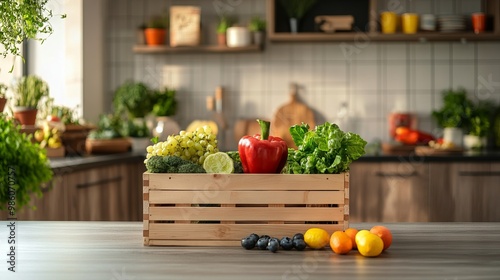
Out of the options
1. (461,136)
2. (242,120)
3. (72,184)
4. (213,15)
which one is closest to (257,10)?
(213,15)

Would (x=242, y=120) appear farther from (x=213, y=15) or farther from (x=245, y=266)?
(x=245, y=266)

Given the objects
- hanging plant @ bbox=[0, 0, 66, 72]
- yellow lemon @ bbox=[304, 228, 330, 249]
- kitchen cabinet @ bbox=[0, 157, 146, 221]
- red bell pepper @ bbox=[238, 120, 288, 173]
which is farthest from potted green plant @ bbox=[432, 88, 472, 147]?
hanging plant @ bbox=[0, 0, 66, 72]

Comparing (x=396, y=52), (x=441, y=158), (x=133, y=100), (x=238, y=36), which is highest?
(x=238, y=36)

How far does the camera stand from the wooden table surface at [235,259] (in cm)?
166

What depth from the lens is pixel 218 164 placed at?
6.76ft

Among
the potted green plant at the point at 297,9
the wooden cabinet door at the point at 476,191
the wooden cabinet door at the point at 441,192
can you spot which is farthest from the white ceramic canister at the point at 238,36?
the wooden cabinet door at the point at 476,191

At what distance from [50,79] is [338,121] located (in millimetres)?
2090

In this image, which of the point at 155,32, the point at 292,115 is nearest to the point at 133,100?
the point at 155,32

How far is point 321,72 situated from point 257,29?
22.5 inches

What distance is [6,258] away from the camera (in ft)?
6.08

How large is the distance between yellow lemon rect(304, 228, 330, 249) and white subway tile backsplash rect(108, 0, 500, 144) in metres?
3.95

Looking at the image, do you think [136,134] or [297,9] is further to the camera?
[297,9]

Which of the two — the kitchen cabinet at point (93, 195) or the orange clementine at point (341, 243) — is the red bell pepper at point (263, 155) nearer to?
the orange clementine at point (341, 243)

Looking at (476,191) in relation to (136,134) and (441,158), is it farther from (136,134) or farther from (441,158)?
(136,134)
